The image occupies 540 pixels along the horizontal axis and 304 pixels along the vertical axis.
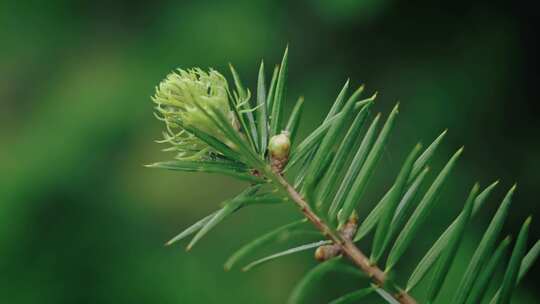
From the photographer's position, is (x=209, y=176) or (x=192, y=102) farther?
(x=209, y=176)

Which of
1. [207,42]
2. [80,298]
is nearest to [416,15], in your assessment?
[207,42]

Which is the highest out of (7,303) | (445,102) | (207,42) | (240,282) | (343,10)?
(207,42)

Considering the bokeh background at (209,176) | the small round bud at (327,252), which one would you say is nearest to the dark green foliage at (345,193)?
the small round bud at (327,252)

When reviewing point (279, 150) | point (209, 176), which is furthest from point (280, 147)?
point (209, 176)

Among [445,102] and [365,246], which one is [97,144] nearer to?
[365,246]

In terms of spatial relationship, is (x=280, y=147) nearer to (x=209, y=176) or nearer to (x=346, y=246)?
(x=346, y=246)
